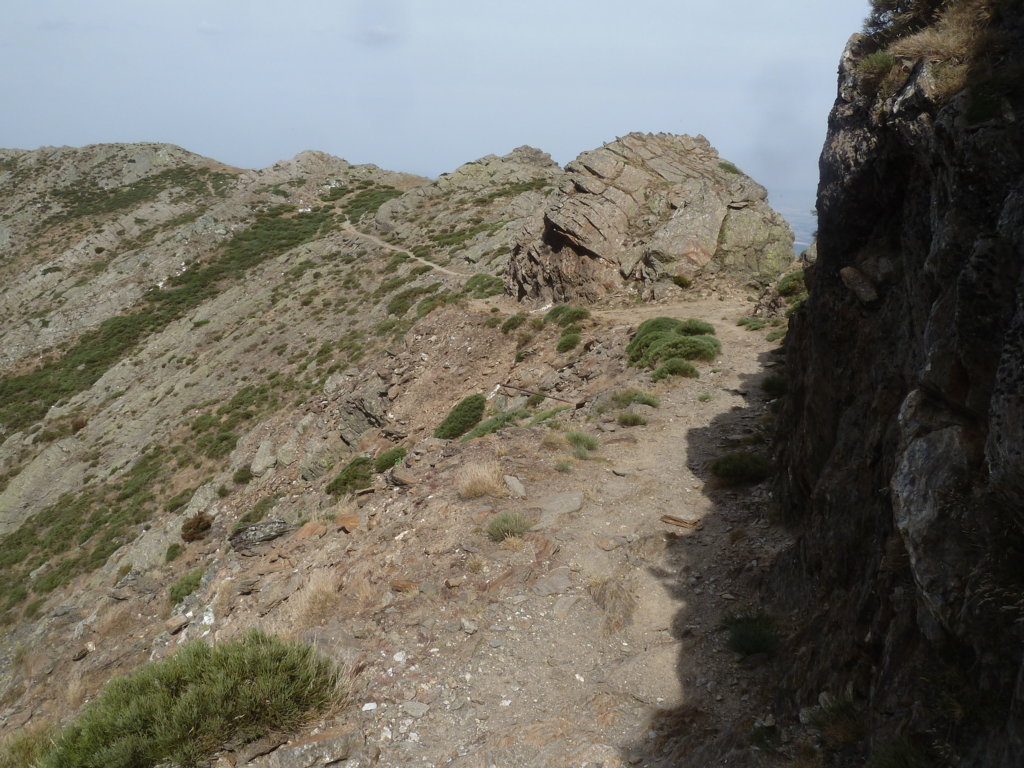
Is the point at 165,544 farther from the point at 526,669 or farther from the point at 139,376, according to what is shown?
the point at 139,376

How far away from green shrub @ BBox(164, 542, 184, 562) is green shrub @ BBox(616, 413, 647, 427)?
770 inches

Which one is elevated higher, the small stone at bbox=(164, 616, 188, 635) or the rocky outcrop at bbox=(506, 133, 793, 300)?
the rocky outcrop at bbox=(506, 133, 793, 300)

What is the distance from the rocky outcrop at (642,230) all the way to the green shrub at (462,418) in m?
11.0

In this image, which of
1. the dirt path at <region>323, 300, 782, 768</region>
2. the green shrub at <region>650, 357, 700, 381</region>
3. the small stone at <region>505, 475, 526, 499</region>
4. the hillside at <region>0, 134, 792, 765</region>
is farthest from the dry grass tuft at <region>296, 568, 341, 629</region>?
the green shrub at <region>650, 357, 700, 381</region>

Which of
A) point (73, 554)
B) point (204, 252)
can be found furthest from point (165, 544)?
point (204, 252)

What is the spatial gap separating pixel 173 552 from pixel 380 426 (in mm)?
9700

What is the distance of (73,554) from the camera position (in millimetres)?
31250

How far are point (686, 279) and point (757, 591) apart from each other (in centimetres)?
2382

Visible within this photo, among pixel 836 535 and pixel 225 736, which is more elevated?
pixel 836 535

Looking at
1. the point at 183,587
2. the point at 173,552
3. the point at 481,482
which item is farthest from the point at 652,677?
the point at 173,552

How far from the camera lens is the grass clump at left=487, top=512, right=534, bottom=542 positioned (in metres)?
11.6

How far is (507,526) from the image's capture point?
11.7 meters

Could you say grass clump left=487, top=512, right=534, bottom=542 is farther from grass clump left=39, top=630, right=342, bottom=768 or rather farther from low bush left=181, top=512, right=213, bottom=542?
low bush left=181, top=512, right=213, bottom=542

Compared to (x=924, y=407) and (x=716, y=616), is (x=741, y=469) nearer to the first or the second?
(x=716, y=616)
